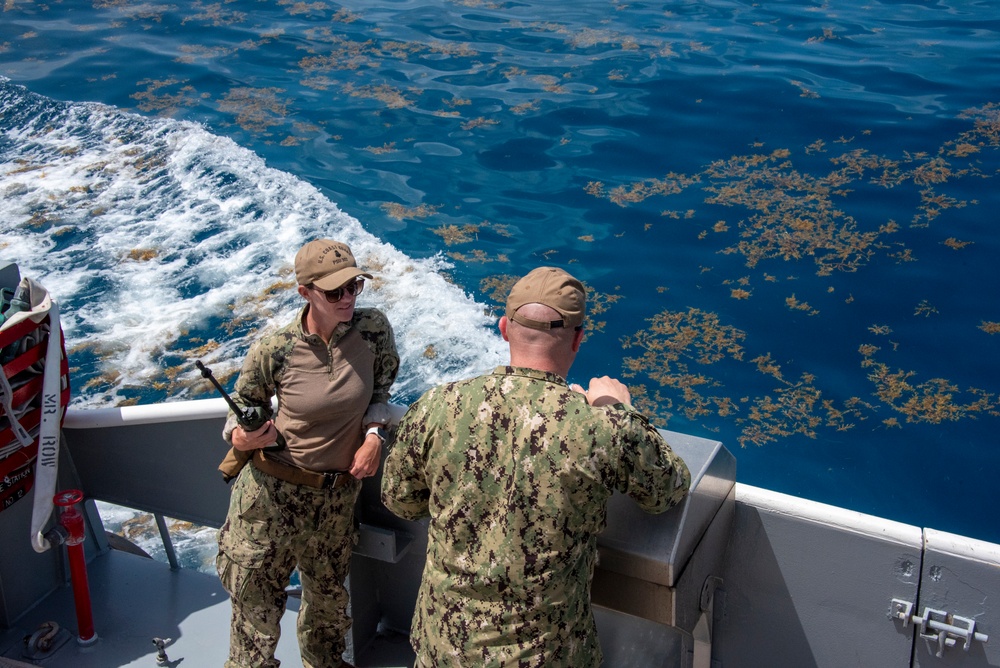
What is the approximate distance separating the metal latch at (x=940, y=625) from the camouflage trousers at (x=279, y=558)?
1.59 metres

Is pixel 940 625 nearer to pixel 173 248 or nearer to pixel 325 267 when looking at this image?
pixel 325 267

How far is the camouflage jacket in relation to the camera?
2.79 metres

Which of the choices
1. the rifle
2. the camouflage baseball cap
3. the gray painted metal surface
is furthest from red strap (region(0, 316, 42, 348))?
the camouflage baseball cap

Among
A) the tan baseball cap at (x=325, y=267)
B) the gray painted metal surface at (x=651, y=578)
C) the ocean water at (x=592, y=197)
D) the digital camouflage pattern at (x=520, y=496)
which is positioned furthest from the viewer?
the ocean water at (x=592, y=197)

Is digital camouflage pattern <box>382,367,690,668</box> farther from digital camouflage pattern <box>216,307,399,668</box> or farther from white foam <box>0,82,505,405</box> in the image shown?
white foam <box>0,82,505,405</box>

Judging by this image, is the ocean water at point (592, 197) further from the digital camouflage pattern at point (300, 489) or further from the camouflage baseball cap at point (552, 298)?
the camouflage baseball cap at point (552, 298)

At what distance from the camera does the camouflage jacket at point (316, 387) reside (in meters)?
2.79

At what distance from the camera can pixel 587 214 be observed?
8.59m

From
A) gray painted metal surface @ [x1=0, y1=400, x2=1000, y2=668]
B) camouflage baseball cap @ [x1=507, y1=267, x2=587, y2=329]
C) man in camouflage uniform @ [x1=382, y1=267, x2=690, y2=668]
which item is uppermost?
camouflage baseball cap @ [x1=507, y1=267, x2=587, y2=329]

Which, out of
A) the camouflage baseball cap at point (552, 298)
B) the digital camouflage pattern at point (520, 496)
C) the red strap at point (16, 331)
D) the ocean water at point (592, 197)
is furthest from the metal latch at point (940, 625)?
the ocean water at point (592, 197)

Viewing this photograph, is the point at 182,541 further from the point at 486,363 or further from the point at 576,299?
the point at 576,299

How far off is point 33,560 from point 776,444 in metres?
4.27

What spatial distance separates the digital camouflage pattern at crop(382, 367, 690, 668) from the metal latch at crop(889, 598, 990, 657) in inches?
36.1

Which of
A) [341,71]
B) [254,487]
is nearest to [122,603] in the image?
[254,487]
